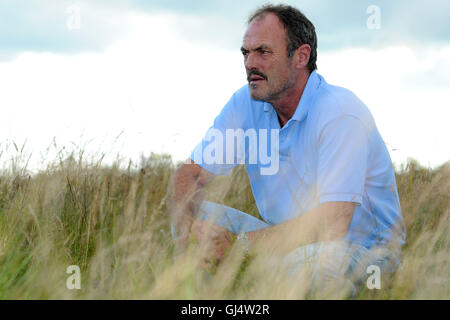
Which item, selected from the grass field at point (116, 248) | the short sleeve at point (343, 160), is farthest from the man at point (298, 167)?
the grass field at point (116, 248)

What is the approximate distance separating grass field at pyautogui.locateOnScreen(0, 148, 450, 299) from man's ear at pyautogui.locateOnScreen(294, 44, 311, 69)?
1021mm

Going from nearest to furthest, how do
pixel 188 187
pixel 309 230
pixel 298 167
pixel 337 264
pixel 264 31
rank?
pixel 337 264 < pixel 309 230 < pixel 298 167 < pixel 264 31 < pixel 188 187

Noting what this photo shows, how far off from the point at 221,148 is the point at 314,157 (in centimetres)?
80

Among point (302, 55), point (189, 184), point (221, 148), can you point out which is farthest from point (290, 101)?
point (189, 184)

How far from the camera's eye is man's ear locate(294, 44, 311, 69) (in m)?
3.75

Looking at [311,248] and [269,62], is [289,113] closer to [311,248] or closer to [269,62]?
[269,62]

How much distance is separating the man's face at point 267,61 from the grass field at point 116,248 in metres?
0.77

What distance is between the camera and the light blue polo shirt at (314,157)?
3.09 meters

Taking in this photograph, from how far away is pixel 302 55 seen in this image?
12.4 feet

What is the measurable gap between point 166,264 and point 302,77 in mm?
1590

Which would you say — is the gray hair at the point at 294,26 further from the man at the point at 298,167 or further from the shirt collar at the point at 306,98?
the shirt collar at the point at 306,98

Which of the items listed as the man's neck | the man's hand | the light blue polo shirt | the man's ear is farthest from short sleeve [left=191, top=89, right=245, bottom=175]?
the man's hand

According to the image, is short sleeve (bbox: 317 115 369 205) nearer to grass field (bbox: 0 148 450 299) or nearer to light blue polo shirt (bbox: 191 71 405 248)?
light blue polo shirt (bbox: 191 71 405 248)

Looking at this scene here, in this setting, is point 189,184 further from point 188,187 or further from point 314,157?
point 314,157
